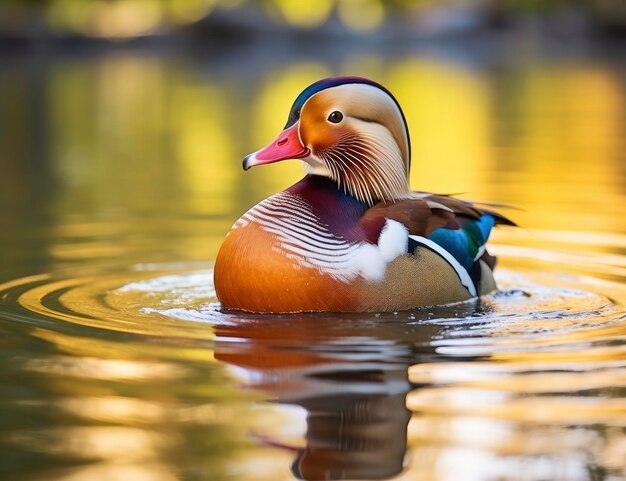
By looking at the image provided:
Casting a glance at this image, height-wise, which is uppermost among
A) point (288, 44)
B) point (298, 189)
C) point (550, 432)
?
point (288, 44)

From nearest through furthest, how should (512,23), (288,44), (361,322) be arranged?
(361,322), (288,44), (512,23)

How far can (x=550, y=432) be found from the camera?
3.81 meters

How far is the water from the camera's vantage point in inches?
142

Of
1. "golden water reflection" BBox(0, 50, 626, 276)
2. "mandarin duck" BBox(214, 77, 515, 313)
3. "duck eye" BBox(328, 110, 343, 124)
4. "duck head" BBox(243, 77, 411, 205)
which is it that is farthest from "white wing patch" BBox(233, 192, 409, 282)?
"golden water reflection" BBox(0, 50, 626, 276)

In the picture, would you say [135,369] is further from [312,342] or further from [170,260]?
[170,260]

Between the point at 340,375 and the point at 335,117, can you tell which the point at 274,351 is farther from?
the point at 335,117

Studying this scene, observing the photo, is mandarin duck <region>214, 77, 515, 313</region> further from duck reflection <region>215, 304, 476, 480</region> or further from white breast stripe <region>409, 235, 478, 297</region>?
duck reflection <region>215, 304, 476, 480</region>

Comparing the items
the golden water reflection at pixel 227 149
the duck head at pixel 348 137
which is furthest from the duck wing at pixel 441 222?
the golden water reflection at pixel 227 149

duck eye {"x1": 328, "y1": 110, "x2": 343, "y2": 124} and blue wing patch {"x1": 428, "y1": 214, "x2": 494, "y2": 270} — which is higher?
duck eye {"x1": 328, "y1": 110, "x2": 343, "y2": 124}

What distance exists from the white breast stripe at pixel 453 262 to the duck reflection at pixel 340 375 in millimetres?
130

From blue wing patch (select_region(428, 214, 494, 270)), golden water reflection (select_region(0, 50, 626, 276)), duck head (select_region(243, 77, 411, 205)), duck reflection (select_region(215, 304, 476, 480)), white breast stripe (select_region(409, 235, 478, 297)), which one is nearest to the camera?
duck reflection (select_region(215, 304, 476, 480))

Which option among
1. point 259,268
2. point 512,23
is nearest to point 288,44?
point 512,23

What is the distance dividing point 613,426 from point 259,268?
1.90m

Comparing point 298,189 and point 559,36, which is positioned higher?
point 559,36
